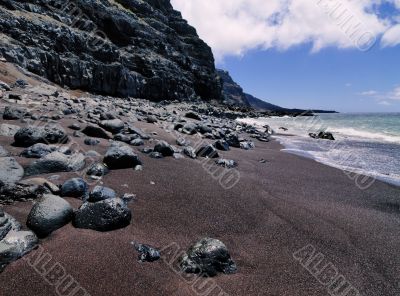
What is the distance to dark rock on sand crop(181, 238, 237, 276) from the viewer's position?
8.61 feet

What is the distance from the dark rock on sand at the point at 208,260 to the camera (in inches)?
103

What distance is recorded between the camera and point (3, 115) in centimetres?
761

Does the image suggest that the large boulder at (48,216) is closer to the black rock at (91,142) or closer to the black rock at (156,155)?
the black rock at (156,155)

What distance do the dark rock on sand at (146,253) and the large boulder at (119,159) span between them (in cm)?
233

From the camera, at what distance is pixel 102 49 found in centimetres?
4247

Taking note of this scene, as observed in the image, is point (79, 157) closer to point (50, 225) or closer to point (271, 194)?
point (50, 225)

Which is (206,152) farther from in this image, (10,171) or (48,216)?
(48,216)

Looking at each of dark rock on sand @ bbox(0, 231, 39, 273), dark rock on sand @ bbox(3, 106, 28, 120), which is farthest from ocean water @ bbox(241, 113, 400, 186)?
dark rock on sand @ bbox(3, 106, 28, 120)

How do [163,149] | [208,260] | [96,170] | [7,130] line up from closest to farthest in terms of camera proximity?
[208,260], [96,170], [7,130], [163,149]

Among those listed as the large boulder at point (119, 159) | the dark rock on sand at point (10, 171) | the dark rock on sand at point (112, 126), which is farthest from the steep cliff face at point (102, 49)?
the dark rock on sand at point (10, 171)

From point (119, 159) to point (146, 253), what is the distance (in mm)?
2519

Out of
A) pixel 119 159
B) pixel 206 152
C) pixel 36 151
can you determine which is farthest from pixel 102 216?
pixel 206 152

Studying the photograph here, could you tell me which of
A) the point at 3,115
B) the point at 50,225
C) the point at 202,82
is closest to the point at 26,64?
the point at 3,115

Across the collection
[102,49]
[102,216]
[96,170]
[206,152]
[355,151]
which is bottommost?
[102,49]
